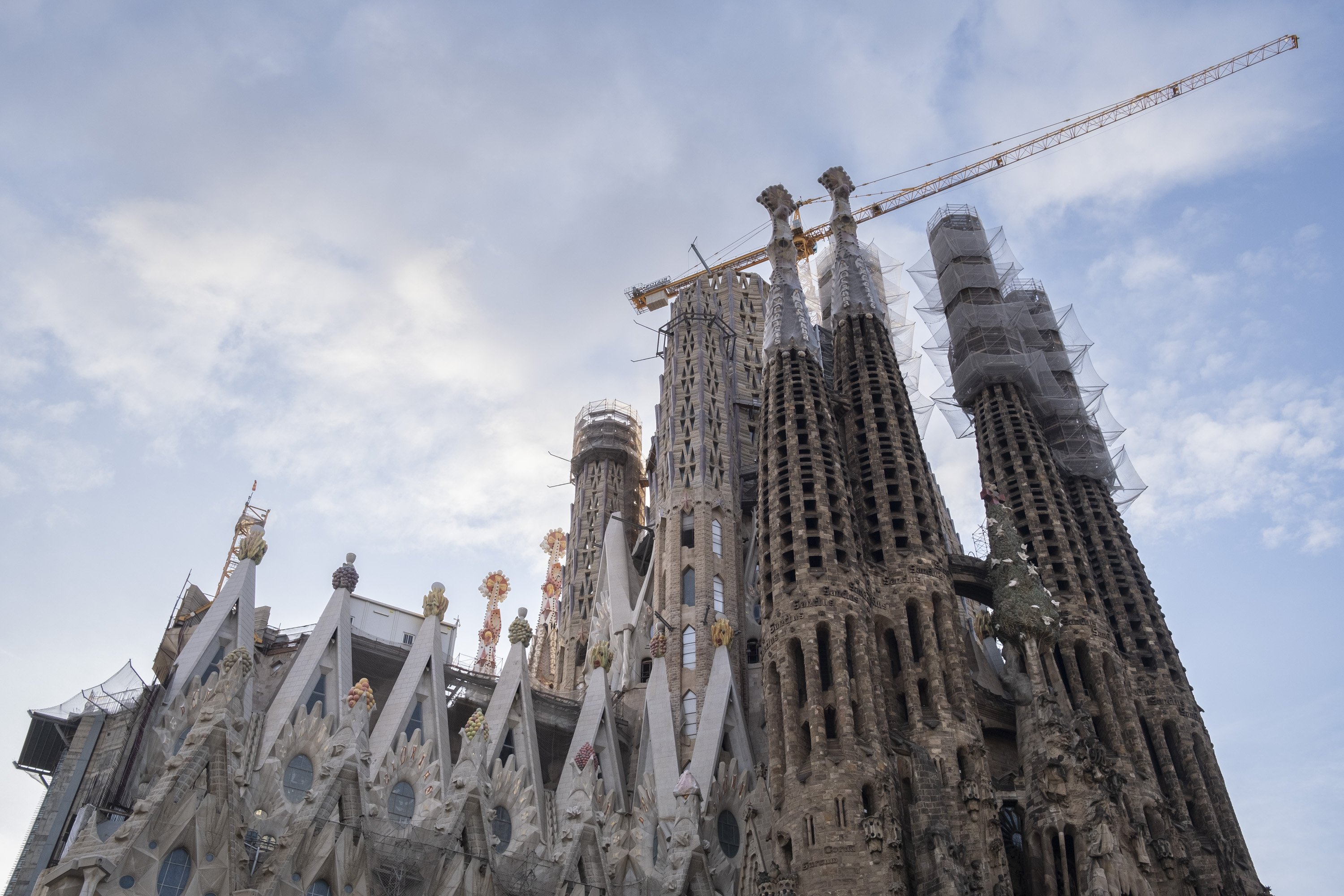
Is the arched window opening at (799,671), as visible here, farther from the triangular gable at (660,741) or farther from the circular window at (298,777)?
the circular window at (298,777)

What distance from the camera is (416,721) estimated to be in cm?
3894

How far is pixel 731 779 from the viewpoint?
38.7 m

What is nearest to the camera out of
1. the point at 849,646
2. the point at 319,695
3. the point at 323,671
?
the point at 849,646

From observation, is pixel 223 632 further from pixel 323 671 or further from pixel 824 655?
pixel 824 655

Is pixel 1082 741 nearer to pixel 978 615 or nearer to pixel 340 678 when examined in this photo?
pixel 978 615

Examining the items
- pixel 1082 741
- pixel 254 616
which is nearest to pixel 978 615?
pixel 1082 741

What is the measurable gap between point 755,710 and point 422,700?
1238 centimetres

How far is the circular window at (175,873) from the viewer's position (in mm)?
28234

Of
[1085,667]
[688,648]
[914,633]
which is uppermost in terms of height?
[688,648]

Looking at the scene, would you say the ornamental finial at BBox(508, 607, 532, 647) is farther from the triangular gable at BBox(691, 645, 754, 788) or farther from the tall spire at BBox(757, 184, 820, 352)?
the tall spire at BBox(757, 184, 820, 352)

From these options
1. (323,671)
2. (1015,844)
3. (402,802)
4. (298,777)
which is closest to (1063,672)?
(1015,844)

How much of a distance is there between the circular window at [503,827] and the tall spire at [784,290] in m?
22.6

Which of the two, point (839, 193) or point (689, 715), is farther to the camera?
point (839, 193)

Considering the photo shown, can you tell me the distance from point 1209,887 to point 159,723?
114 ft
